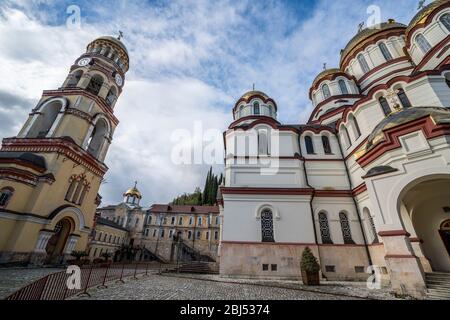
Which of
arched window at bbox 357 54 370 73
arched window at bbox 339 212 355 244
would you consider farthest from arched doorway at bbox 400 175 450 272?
arched window at bbox 357 54 370 73

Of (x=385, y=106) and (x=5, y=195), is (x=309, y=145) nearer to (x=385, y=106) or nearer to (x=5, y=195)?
(x=385, y=106)

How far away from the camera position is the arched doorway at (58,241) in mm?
13875

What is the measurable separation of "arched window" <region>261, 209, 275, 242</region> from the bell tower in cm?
1368

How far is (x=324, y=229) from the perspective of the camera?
40.5 feet

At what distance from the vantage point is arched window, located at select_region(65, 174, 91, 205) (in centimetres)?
1516

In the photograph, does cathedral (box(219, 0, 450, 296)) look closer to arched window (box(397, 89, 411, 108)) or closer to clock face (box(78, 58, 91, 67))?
arched window (box(397, 89, 411, 108))

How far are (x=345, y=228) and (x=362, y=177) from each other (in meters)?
5.24

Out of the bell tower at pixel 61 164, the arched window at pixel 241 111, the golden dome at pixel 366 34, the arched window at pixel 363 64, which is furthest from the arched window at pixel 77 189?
the golden dome at pixel 366 34

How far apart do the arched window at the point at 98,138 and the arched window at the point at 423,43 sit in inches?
1071

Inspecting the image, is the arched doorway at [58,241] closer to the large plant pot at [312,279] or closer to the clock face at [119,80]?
the clock face at [119,80]

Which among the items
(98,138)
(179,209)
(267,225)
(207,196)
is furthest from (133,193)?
(267,225)
